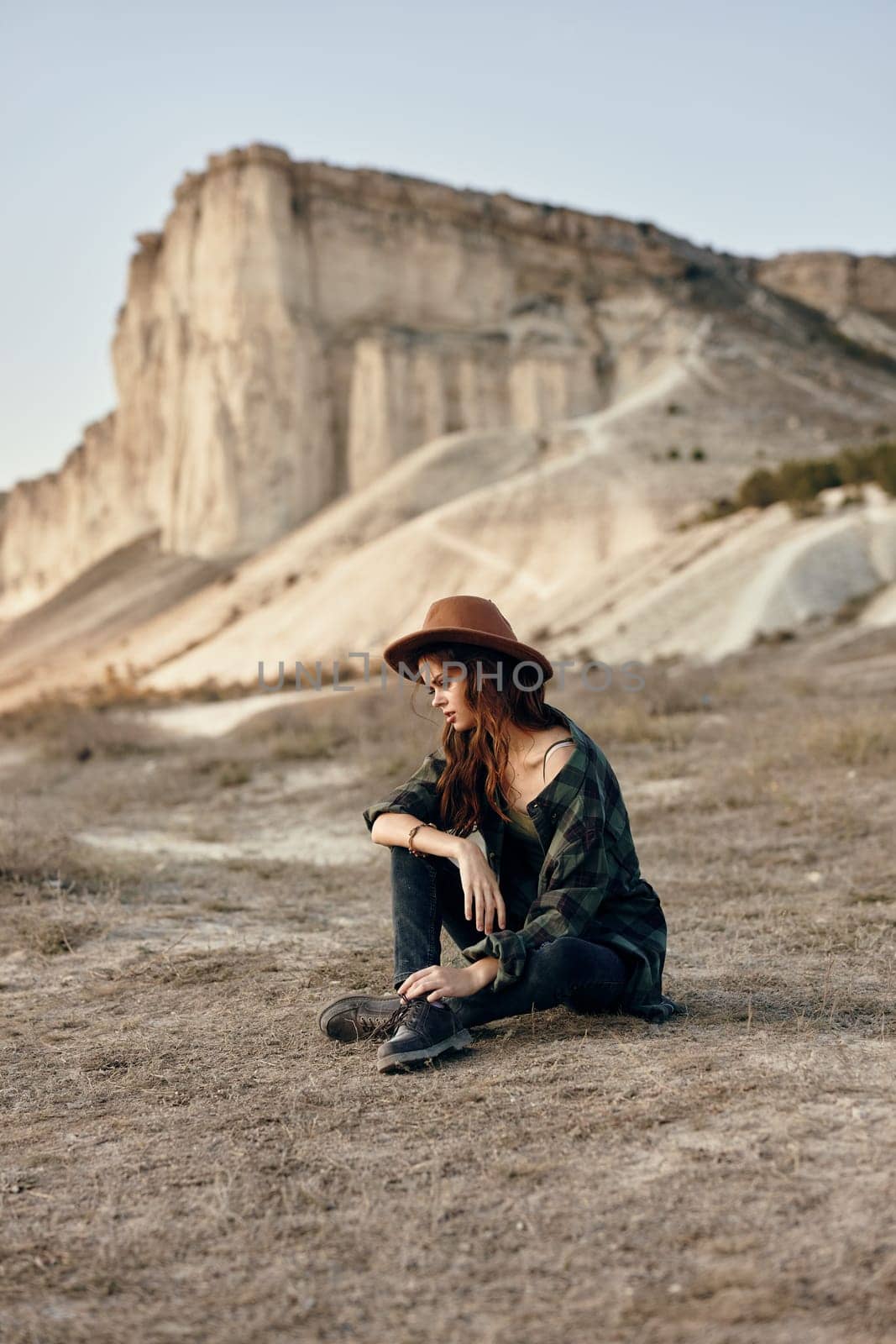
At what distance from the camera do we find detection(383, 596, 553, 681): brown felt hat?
3324 millimetres

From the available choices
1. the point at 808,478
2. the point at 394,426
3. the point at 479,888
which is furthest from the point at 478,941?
the point at 394,426

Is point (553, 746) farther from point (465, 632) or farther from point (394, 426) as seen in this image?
point (394, 426)

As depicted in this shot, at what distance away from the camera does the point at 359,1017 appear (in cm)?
352

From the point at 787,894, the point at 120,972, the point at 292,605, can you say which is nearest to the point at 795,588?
the point at 292,605

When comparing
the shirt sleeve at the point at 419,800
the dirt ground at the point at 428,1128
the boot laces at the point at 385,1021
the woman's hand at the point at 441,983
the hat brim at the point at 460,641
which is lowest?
the dirt ground at the point at 428,1128

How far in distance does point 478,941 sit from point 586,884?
0.49 m

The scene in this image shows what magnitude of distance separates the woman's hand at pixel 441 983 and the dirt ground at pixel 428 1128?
191 millimetres

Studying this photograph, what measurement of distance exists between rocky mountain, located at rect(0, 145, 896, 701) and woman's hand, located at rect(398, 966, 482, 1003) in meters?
20.5

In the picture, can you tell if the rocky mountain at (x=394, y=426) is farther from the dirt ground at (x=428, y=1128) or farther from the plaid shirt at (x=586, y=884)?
the plaid shirt at (x=586, y=884)

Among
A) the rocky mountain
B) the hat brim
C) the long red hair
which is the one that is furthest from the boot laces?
the rocky mountain

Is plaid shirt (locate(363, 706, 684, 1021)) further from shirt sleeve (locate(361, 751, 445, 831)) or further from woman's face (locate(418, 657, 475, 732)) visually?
woman's face (locate(418, 657, 475, 732))

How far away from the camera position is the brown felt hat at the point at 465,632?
3.32 meters

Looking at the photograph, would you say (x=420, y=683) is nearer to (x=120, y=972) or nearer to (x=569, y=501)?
(x=120, y=972)

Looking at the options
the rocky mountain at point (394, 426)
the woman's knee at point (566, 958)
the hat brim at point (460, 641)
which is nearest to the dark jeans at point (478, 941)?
the woman's knee at point (566, 958)
